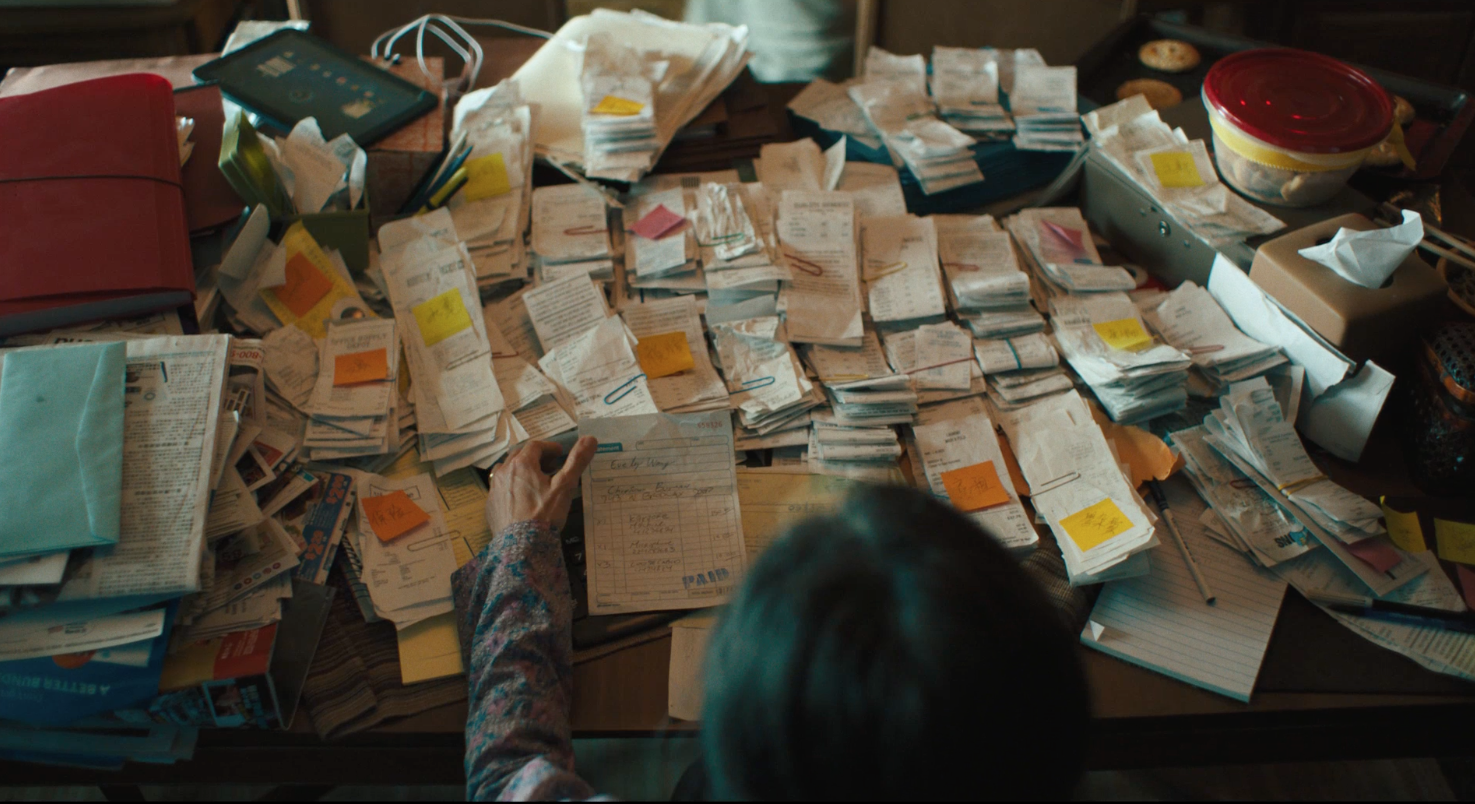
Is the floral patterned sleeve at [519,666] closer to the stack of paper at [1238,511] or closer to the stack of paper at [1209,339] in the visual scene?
the stack of paper at [1238,511]

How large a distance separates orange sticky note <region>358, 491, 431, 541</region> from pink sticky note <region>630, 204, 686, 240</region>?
2.26 feet

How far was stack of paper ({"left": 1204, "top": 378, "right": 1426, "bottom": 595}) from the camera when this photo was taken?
1317mm

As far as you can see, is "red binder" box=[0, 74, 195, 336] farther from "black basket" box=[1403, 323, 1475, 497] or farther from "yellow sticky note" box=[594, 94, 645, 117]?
"black basket" box=[1403, 323, 1475, 497]

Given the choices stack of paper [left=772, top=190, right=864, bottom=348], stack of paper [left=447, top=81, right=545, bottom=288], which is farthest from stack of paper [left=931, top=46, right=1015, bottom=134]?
stack of paper [left=447, top=81, right=545, bottom=288]

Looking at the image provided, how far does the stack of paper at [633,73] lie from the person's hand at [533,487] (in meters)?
0.73

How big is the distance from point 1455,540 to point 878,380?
2.88 feet

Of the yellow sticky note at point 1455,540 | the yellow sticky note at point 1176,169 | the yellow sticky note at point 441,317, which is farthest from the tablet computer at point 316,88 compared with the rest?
the yellow sticky note at point 1455,540

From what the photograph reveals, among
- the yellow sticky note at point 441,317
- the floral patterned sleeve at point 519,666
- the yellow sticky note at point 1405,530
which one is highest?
the yellow sticky note at point 441,317

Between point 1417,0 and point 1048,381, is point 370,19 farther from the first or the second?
point 1417,0

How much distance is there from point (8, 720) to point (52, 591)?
0.23m

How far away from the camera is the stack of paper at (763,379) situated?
59.4 inches

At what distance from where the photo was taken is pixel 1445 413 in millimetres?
1392

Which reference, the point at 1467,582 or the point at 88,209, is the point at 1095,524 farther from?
the point at 88,209

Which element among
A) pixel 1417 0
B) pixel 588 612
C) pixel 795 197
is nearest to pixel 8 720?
pixel 588 612
